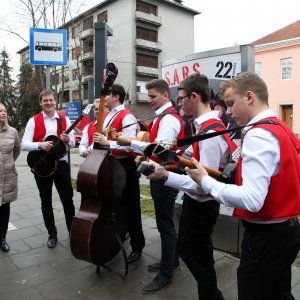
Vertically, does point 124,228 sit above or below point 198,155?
below

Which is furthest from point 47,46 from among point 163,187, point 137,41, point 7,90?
point 7,90

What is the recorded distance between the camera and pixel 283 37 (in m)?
31.7

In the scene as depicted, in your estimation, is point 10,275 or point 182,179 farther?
point 10,275

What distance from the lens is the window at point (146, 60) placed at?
150ft

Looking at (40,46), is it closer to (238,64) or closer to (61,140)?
(61,140)

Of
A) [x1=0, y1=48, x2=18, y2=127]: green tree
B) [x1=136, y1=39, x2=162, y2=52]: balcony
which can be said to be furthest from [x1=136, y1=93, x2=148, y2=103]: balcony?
[x1=0, y1=48, x2=18, y2=127]: green tree

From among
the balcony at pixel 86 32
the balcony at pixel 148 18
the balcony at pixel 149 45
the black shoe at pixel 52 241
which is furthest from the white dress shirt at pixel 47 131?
the balcony at pixel 148 18

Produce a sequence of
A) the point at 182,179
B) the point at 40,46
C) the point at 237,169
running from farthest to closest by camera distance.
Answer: the point at 40,46 → the point at 182,179 → the point at 237,169

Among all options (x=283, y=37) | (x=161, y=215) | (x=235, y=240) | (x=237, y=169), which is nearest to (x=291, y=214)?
(x=237, y=169)

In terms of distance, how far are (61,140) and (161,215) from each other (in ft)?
5.67

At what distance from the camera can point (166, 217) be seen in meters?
3.38

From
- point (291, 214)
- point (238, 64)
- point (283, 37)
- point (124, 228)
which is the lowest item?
point (124, 228)

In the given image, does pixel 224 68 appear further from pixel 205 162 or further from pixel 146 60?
pixel 146 60

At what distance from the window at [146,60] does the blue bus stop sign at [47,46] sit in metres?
40.6
